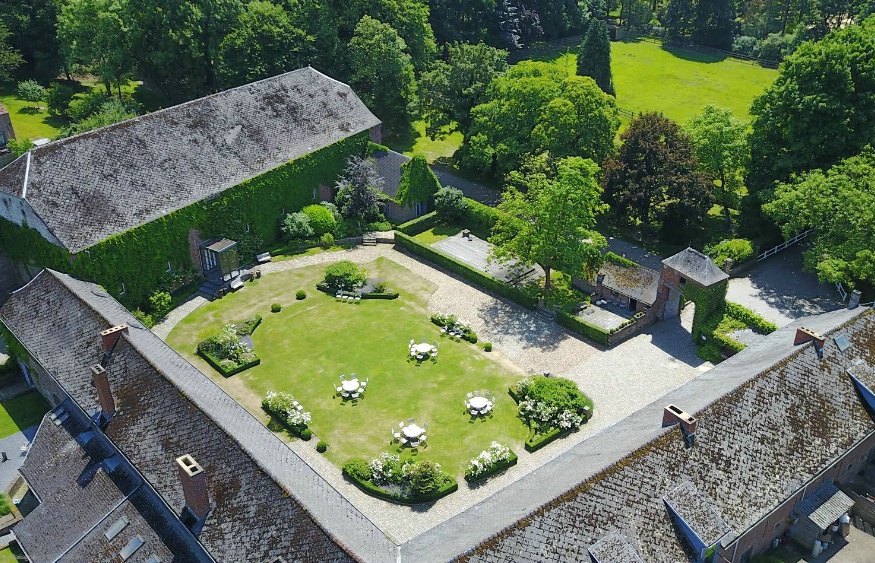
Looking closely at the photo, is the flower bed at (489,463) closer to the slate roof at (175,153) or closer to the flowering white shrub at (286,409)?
the flowering white shrub at (286,409)

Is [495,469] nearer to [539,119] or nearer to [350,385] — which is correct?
[350,385]

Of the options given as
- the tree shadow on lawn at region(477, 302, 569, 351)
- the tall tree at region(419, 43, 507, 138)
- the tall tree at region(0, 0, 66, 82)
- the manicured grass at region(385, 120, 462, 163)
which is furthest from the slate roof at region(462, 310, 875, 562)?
the tall tree at region(0, 0, 66, 82)

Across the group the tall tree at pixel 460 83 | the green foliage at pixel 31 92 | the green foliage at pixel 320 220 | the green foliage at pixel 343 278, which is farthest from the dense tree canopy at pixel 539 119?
the green foliage at pixel 31 92

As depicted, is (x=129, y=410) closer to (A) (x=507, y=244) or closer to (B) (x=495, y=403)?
(B) (x=495, y=403)

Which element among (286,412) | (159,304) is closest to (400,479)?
(286,412)

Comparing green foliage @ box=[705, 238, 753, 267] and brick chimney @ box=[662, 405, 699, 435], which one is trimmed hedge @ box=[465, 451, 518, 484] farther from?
green foliage @ box=[705, 238, 753, 267]

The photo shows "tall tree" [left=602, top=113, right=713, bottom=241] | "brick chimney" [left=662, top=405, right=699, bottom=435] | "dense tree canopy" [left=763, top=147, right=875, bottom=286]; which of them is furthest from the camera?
"tall tree" [left=602, top=113, right=713, bottom=241]
